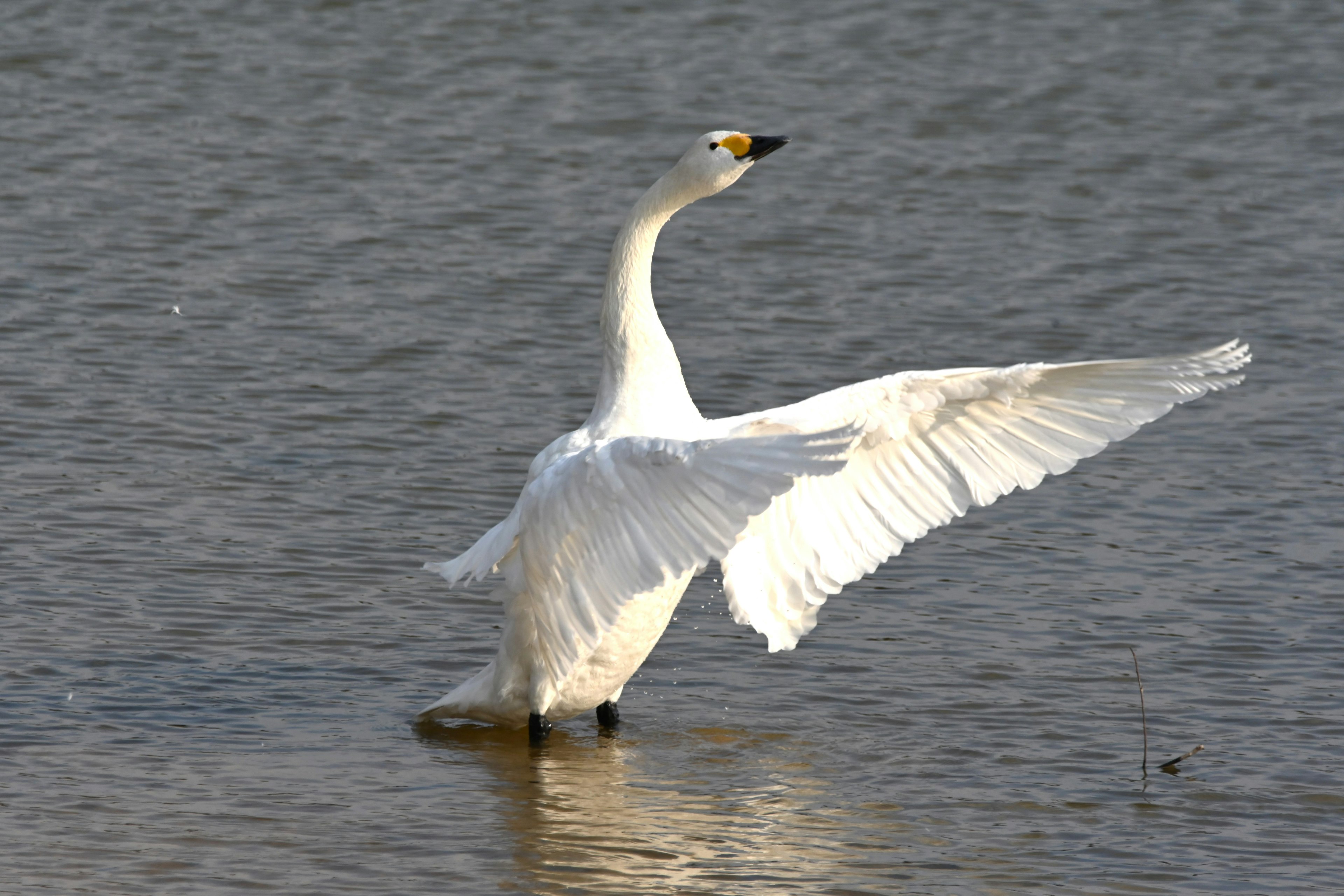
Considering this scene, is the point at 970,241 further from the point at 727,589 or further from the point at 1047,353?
the point at 727,589

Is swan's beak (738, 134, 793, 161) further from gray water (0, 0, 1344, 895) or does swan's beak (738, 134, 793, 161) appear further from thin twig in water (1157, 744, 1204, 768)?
thin twig in water (1157, 744, 1204, 768)

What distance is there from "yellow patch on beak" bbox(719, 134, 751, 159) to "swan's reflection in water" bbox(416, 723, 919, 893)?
89.6 inches

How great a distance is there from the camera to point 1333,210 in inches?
585

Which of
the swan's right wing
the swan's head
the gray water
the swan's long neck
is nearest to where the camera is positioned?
the swan's right wing

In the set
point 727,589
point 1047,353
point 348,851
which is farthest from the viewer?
point 1047,353

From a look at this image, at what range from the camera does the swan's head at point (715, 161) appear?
24.4ft

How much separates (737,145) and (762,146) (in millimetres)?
104

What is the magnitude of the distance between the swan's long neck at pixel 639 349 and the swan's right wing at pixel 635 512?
46 cm

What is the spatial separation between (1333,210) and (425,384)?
298 inches

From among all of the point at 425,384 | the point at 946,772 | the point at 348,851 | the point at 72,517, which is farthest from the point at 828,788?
the point at 425,384

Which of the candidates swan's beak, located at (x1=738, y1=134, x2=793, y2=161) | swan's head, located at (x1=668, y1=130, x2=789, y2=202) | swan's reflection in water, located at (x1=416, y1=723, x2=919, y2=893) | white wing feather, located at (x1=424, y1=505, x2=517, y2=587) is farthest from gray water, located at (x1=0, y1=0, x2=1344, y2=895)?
swan's beak, located at (x1=738, y1=134, x2=793, y2=161)

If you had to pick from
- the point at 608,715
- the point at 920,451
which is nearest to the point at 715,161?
the point at 920,451

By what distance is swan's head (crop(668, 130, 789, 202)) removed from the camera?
7.44 m

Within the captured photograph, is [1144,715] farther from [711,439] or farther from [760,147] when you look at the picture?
[760,147]
